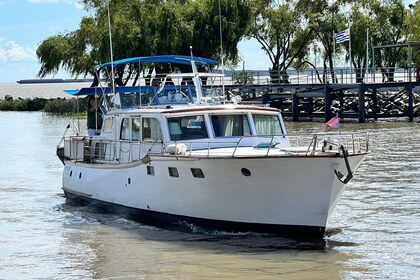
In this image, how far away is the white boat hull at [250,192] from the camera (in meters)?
15.5

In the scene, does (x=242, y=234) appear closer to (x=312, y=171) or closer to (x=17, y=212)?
(x=312, y=171)

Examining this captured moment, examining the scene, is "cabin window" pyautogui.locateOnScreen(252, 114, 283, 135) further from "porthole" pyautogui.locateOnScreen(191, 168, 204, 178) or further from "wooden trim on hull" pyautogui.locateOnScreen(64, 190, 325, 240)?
"wooden trim on hull" pyautogui.locateOnScreen(64, 190, 325, 240)

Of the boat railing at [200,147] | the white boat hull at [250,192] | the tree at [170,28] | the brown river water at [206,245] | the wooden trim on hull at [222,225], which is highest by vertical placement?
the tree at [170,28]

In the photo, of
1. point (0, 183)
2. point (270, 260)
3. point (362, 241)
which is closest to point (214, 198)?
point (270, 260)

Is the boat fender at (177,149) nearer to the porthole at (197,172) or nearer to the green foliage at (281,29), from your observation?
the porthole at (197,172)

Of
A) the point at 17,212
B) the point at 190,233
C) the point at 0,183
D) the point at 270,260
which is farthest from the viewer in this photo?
the point at 0,183

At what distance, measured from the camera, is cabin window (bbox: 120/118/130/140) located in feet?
65.2

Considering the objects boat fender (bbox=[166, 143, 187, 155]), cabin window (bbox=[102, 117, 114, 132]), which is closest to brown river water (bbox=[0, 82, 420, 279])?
boat fender (bbox=[166, 143, 187, 155])

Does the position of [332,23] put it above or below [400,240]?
above

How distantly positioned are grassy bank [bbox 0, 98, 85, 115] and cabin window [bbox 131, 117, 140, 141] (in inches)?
1922

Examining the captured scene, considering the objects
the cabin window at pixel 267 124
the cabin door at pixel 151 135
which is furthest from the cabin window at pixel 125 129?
the cabin window at pixel 267 124

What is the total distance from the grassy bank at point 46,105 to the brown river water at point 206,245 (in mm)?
47379

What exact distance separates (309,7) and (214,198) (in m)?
57.5

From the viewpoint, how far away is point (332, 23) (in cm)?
7025
